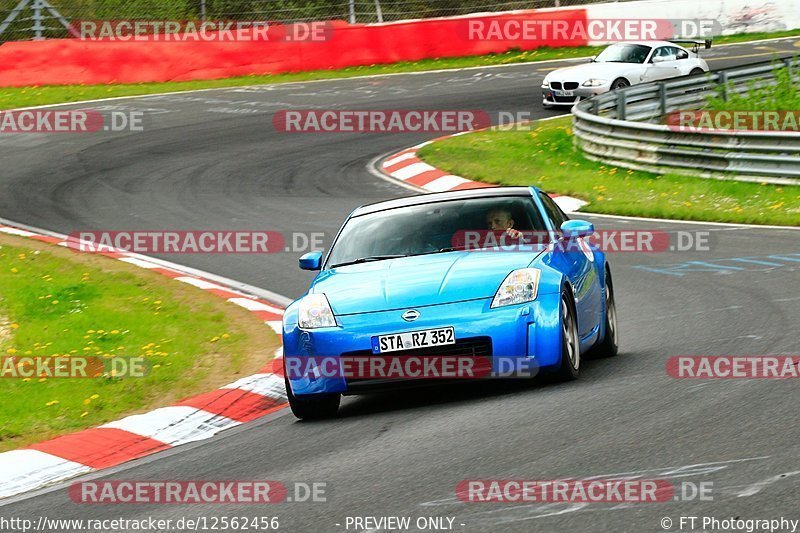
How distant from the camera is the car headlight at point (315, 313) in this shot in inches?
328

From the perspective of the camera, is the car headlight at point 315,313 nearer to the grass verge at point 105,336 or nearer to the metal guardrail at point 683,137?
the grass verge at point 105,336

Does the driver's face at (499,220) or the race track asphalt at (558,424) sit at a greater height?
the driver's face at (499,220)

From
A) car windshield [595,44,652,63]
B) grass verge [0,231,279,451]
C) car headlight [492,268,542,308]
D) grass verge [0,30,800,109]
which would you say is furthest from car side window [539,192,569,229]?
grass verge [0,30,800,109]

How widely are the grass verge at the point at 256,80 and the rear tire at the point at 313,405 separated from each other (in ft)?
75.0

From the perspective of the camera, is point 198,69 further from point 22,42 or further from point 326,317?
point 326,317

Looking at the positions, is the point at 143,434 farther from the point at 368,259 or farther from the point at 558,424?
the point at 558,424

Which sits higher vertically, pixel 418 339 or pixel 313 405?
pixel 418 339

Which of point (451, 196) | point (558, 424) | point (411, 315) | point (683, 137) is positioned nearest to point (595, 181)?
point (683, 137)

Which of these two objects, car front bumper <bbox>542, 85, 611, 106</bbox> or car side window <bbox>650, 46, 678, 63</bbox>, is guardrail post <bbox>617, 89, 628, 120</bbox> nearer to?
car front bumper <bbox>542, 85, 611, 106</bbox>

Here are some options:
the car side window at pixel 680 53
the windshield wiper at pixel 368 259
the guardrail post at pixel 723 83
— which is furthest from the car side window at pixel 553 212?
the car side window at pixel 680 53

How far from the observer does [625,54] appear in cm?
3036

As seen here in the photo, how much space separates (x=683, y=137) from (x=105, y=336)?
40.8 ft

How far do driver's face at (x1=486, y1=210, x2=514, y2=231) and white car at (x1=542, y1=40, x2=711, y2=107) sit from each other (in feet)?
60.3

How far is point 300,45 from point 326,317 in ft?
87.1
